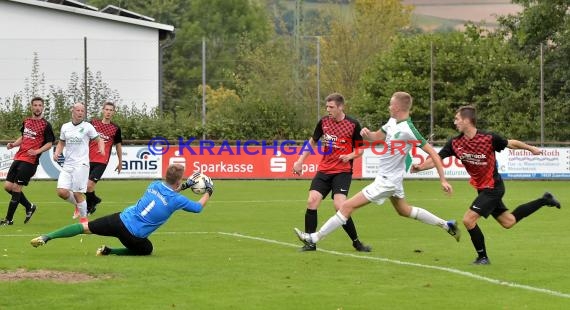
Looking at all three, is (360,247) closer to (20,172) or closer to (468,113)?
(468,113)

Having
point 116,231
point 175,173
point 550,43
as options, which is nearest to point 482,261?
point 175,173

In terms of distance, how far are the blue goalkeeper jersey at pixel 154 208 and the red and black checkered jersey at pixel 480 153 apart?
3.06 metres

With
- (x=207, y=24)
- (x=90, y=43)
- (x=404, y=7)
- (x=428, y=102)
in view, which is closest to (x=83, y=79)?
(x=90, y=43)

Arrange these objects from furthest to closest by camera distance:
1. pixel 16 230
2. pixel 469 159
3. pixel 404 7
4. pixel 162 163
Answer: pixel 404 7
pixel 162 163
pixel 16 230
pixel 469 159

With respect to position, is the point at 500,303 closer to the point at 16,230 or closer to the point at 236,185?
the point at 16,230

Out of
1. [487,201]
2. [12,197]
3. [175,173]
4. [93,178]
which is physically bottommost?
[12,197]

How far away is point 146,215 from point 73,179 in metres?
5.63

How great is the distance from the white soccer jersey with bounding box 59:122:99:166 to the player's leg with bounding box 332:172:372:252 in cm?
544

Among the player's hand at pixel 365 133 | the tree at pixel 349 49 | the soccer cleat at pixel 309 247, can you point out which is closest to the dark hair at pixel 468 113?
the player's hand at pixel 365 133

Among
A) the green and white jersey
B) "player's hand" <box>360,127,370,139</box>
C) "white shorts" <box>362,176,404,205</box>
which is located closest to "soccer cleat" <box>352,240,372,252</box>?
"white shorts" <box>362,176,404,205</box>

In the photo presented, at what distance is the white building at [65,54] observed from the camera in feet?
125

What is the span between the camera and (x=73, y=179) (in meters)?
17.7

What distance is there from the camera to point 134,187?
30.8 meters

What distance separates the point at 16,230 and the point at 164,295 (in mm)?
7881
